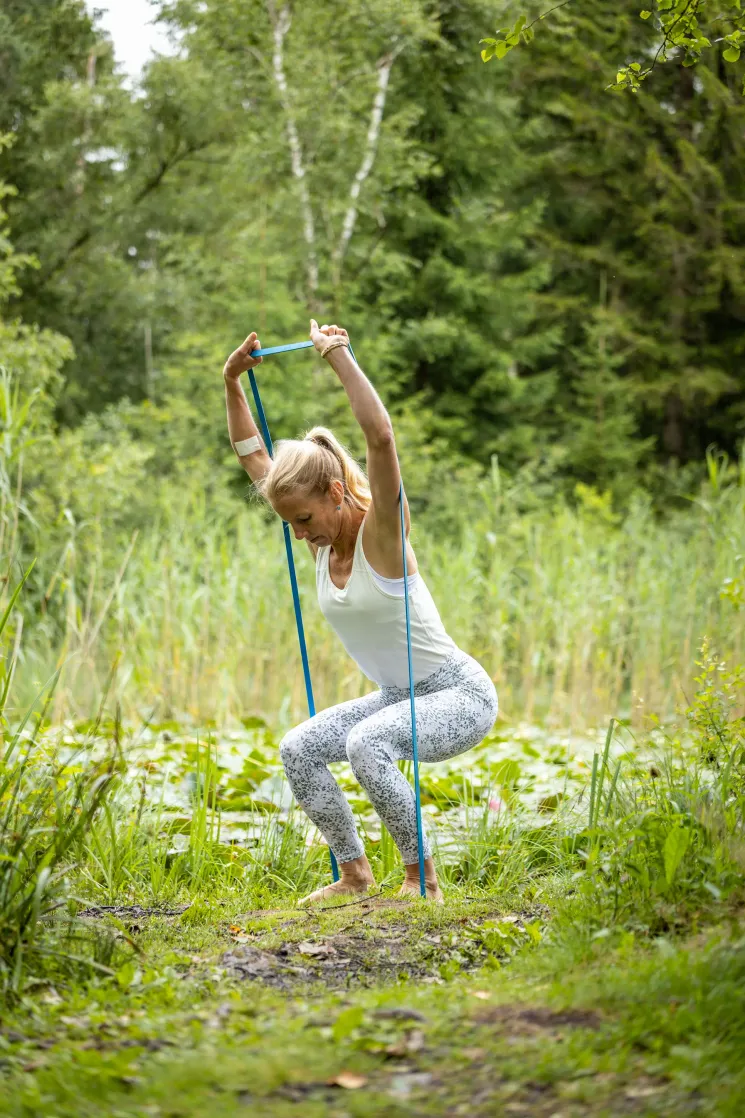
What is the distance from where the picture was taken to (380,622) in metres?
3.46

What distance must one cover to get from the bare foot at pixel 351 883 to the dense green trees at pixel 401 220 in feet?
29.0

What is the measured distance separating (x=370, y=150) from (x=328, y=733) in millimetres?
10616

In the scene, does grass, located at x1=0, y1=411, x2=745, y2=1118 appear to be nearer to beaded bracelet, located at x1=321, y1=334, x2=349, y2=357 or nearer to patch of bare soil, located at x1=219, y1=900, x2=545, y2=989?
patch of bare soil, located at x1=219, y1=900, x2=545, y2=989

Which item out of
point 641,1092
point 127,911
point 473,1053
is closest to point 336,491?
point 127,911

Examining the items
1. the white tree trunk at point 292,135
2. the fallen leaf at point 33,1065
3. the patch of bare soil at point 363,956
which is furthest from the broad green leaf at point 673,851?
the white tree trunk at point 292,135

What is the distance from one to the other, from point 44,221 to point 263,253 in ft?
12.1

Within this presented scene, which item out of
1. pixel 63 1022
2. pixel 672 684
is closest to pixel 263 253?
pixel 672 684

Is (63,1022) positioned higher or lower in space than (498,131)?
lower

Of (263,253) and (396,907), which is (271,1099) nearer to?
(396,907)

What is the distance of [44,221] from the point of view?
1430cm

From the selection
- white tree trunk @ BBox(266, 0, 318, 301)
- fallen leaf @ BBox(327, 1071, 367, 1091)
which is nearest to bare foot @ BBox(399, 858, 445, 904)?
fallen leaf @ BBox(327, 1071, 367, 1091)

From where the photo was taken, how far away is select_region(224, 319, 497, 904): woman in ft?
11.0

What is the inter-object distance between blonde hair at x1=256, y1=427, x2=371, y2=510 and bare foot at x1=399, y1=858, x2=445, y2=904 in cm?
114

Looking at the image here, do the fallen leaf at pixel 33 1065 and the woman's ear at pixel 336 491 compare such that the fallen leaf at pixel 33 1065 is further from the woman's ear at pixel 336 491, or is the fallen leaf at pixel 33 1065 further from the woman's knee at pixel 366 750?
the woman's ear at pixel 336 491
